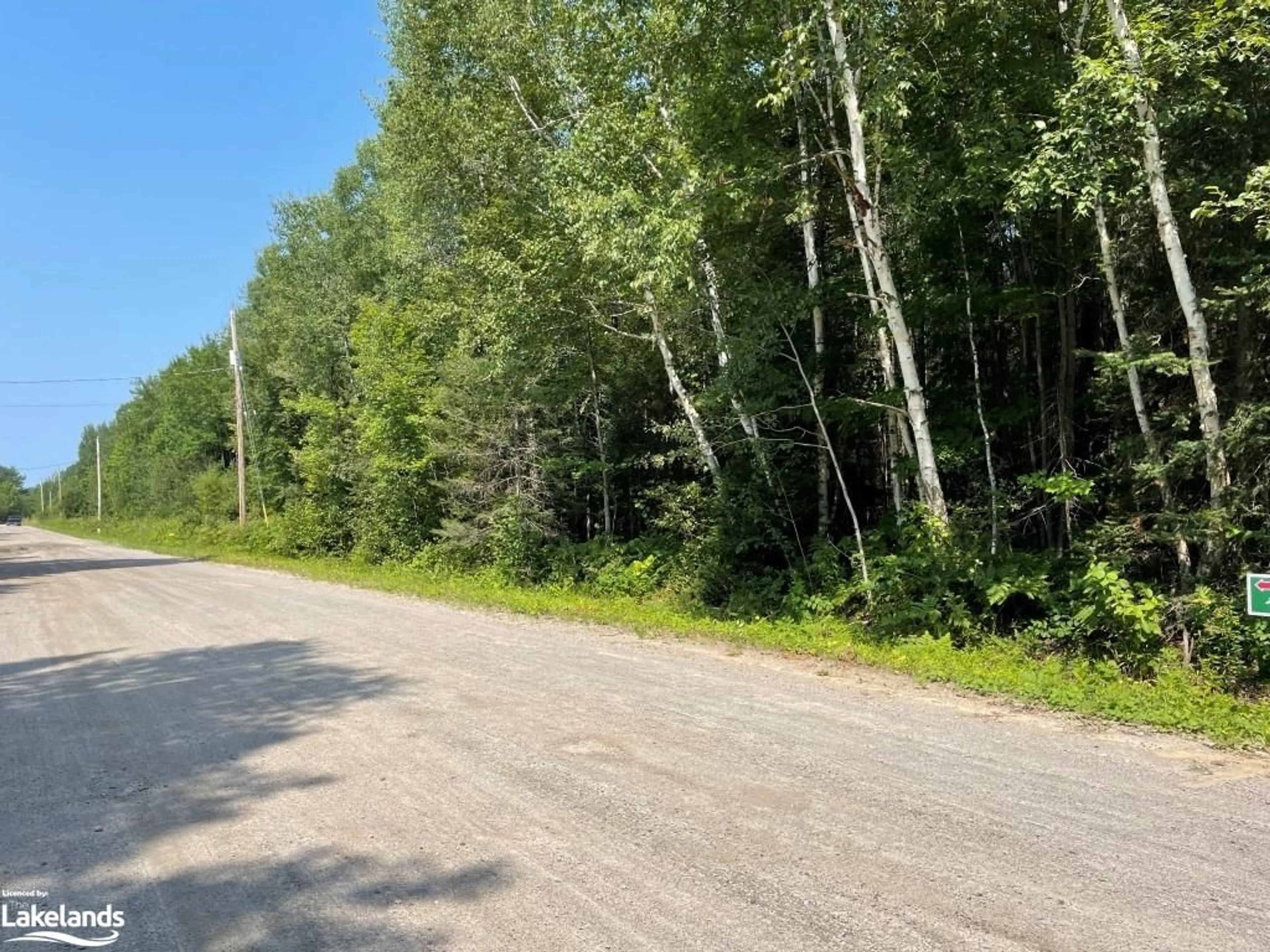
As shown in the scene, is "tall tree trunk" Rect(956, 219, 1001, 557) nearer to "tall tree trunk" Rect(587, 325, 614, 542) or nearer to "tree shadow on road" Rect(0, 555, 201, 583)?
"tall tree trunk" Rect(587, 325, 614, 542)

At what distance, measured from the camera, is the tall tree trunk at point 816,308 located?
1127 centimetres

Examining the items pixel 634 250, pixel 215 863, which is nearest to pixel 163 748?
pixel 215 863

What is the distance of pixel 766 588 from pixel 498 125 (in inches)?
401

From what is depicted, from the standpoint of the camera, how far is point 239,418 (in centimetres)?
3303

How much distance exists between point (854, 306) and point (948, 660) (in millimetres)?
6193

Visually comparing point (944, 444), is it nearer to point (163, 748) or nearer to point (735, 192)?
point (735, 192)

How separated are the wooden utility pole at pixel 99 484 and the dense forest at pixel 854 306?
7260 centimetres

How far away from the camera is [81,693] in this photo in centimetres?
750

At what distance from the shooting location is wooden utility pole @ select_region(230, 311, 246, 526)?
32281 millimetres

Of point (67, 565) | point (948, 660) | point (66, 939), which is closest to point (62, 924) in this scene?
point (66, 939)

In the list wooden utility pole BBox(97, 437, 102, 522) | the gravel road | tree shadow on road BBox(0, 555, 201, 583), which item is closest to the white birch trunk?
the gravel road

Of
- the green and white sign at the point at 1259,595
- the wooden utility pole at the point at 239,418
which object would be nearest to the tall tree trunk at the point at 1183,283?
the green and white sign at the point at 1259,595

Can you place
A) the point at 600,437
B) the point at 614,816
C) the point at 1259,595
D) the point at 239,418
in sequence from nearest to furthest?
the point at 614,816, the point at 1259,595, the point at 600,437, the point at 239,418

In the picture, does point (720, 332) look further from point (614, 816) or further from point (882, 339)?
point (614, 816)
